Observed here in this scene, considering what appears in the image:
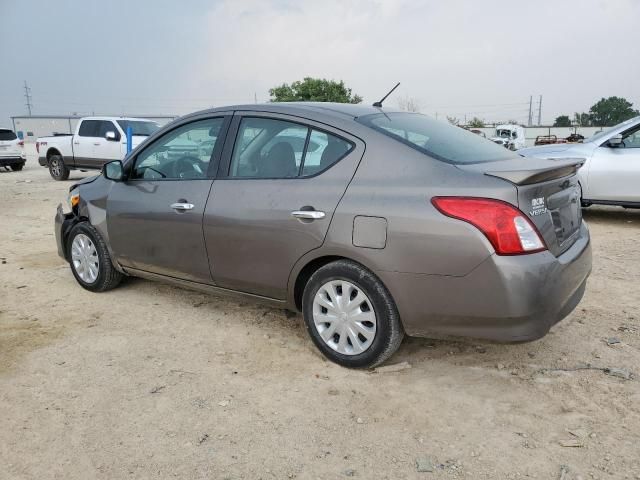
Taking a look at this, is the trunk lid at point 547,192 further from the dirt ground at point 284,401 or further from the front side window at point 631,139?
the front side window at point 631,139

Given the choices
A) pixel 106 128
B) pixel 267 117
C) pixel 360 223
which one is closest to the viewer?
pixel 360 223

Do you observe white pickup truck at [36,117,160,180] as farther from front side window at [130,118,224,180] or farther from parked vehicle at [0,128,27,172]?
front side window at [130,118,224,180]

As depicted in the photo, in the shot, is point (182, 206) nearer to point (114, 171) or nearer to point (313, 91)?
point (114, 171)

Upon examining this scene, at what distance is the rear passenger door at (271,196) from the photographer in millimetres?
3117

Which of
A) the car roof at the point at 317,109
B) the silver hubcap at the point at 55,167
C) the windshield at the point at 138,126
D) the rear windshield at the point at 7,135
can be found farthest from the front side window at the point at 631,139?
the rear windshield at the point at 7,135

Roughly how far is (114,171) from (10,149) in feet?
55.8

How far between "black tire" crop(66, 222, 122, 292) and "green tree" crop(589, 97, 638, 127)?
234 feet

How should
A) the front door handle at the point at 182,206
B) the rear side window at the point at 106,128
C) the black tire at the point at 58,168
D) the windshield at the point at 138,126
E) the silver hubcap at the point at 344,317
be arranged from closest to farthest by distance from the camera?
the silver hubcap at the point at 344,317 < the front door handle at the point at 182,206 < the rear side window at the point at 106,128 < the windshield at the point at 138,126 < the black tire at the point at 58,168

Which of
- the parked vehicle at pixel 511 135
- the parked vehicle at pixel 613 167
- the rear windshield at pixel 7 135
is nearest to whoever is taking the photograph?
the parked vehicle at pixel 613 167

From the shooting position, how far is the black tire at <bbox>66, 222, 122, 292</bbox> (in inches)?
177

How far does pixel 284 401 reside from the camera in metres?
2.88

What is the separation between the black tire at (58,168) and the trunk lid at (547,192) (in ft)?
49.5

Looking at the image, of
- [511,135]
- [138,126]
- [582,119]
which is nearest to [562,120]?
[582,119]

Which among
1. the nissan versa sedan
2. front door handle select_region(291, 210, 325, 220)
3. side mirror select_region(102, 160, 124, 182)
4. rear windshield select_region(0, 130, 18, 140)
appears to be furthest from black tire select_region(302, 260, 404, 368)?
rear windshield select_region(0, 130, 18, 140)
